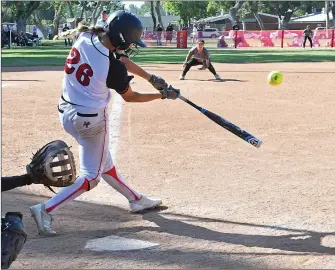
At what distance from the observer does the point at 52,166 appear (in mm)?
4070

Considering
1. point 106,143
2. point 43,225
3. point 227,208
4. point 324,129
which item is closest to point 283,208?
point 227,208

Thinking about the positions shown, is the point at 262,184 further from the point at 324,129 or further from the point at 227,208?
the point at 324,129

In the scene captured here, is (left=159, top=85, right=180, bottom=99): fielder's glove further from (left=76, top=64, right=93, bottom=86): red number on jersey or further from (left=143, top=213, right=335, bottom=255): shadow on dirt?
(left=143, top=213, right=335, bottom=255): shadow on dirt

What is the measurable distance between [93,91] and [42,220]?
1100mm

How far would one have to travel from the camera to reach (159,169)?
7598 millimetres

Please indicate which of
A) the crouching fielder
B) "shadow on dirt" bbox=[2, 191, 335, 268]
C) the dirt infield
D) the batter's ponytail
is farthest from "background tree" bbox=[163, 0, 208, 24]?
the batter's ponytail

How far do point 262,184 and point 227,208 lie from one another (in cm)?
100

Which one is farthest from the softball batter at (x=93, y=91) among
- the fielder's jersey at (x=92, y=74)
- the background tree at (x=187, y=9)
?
the background tree at (x=187, y=9)

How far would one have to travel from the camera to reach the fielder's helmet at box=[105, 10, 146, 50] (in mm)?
5016

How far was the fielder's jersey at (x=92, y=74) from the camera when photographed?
5066mm

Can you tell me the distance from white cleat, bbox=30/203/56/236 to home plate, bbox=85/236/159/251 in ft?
1.21

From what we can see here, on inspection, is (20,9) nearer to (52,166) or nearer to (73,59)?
(73,59)

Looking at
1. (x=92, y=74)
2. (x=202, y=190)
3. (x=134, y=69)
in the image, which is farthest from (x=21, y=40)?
(x=92, y=74)

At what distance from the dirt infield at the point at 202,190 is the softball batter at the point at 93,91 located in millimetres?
384
